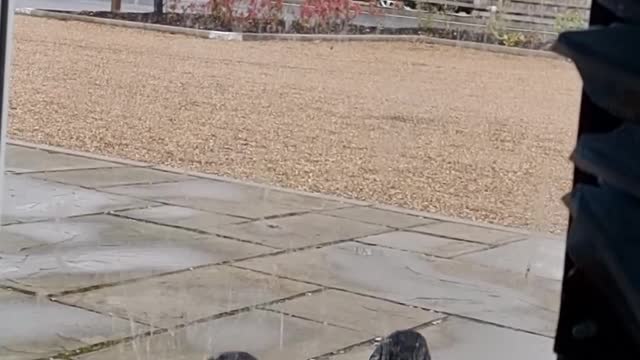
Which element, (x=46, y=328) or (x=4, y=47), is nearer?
(x=4, y=47)

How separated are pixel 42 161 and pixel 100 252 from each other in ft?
8.14

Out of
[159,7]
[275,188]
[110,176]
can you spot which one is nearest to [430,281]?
[275,188]

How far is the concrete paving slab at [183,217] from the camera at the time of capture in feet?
20.6

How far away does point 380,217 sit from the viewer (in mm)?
6988

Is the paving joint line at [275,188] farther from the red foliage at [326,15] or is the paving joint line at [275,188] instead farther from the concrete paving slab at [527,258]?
the red foliage at [326,15]

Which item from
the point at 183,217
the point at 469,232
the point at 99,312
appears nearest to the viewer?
the point at 99,312

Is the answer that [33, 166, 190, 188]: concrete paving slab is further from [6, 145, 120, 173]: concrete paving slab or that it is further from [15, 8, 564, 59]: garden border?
[15, 8, 564, 59]: garden border

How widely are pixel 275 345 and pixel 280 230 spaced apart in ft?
6.50

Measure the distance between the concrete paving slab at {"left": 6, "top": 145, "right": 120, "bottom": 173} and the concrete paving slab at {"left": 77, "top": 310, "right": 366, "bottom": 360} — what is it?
3173 mm

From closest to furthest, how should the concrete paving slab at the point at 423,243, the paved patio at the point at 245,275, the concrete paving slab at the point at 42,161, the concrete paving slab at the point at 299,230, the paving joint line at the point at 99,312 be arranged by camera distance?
the paved patio at the point at 245,275, the paving joint line at the point at 99,312, the concrete paving slab at the point at 299,230, the concrete paving slab at the point at 423,243, the concrete paving slab at the point at 42,161

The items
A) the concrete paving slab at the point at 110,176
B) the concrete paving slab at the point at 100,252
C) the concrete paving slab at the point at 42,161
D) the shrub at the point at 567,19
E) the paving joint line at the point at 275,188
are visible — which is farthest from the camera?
the shrub at the point at 567,19

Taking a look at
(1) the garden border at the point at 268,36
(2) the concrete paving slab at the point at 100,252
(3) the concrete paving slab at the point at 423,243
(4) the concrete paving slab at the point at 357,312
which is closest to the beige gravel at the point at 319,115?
(1) the garden border at the point at 268,36

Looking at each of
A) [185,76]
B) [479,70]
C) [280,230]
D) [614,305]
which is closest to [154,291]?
[280,230]

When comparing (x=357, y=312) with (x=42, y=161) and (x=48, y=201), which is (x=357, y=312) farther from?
(x=42, y=161)
